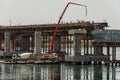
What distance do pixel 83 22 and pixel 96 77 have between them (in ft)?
210

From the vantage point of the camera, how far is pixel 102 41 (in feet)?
609

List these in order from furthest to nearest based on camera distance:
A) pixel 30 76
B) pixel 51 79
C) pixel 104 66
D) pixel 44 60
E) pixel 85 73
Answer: pixel 44 60 → pixel 104 66 → pixel 85 73 → pixel 30 76 → pixel 51 79

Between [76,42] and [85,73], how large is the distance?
4066cm

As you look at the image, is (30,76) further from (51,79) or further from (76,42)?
(76,42)

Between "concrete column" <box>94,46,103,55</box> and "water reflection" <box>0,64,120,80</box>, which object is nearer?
"water reflection" <box>0,64,120,80</box>

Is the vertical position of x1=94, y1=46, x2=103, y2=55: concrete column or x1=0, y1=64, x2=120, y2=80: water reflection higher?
x1=94, y1=46, x2=103, y2=55: concrete column

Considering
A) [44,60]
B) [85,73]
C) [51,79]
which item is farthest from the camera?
[44,60]

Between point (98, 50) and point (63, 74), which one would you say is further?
point (98, 50)

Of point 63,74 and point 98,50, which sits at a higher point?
point 98,50

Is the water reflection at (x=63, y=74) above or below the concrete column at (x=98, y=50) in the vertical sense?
below

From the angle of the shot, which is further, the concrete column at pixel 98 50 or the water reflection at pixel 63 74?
the concrete column at pixel 98 50

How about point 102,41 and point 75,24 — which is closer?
point 102,41

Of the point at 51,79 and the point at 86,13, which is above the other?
the point at 86,13

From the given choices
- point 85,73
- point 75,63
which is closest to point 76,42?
point 75,63
